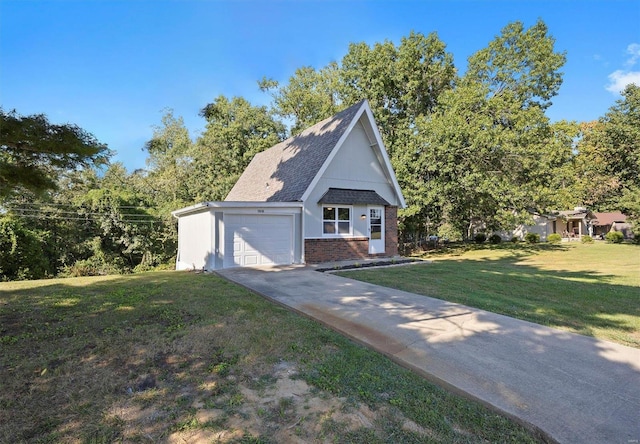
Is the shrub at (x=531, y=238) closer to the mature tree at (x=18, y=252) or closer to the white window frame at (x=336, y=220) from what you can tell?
the white window frame at (x=336, y=220)

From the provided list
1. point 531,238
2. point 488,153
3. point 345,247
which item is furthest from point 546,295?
point 531,238

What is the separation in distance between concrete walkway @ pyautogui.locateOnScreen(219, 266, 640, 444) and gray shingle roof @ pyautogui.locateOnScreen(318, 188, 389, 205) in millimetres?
7656

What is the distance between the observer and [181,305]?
6.36 m

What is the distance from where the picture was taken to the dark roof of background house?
40531 millimetres

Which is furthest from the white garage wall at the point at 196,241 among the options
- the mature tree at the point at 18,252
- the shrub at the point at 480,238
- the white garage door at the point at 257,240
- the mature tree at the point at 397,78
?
the shrub at the point at 480,238

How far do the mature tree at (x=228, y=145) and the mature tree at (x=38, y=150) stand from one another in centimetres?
2135

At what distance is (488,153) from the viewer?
20.8 m

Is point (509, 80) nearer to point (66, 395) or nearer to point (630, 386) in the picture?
point (630, 386)

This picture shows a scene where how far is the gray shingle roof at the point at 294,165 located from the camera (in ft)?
46.9

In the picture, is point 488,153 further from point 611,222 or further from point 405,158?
point 611,222

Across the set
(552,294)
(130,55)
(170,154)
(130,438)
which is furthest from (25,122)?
(170,154)

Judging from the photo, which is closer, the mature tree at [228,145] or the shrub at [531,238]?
the mature tree at [228,145]

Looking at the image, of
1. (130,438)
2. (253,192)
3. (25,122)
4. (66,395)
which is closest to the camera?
(130,438)

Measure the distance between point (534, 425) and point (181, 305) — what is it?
19.0 ft
